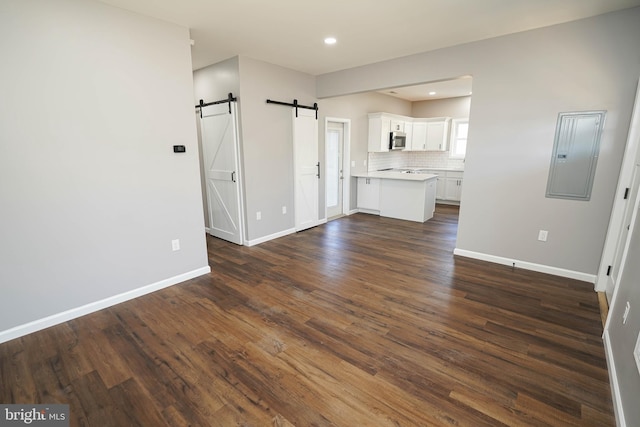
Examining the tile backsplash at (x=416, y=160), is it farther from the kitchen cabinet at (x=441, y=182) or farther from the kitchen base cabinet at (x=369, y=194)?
the kitchen base cabinet at (x=369, y=194)

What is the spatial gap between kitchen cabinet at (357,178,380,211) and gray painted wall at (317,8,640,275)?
2.78 m

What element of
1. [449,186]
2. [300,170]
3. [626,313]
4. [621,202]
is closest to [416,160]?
[449,186]

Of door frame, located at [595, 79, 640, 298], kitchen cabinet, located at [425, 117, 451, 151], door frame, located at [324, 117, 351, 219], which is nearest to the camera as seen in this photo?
door frame, located at [595, 79, 640, 298]

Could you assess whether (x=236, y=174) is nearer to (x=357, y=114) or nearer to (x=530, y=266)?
(x=357, y=114)

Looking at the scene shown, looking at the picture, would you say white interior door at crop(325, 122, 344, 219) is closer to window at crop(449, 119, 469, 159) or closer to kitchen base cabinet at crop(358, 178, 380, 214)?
kitchen base cabinet at crop(358, 178, 380, 214)

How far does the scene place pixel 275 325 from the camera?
101 inches

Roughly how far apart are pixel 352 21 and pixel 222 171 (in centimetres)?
281

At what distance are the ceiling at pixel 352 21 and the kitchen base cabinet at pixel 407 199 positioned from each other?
282cm

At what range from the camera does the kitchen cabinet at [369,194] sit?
6.71 m

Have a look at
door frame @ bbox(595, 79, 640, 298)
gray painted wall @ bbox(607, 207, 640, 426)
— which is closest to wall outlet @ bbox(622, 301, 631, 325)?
gray painted wall @ bbox(607, 207, 640, 426)

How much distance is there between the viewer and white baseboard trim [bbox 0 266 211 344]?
7.89 feet

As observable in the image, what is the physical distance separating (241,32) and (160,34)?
84 centimetres

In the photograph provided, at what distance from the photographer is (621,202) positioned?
2904 mm

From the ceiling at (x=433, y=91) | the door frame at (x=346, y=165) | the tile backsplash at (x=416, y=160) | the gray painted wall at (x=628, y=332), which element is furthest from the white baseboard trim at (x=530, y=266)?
the tile backsplash at (x=416, y=160)
